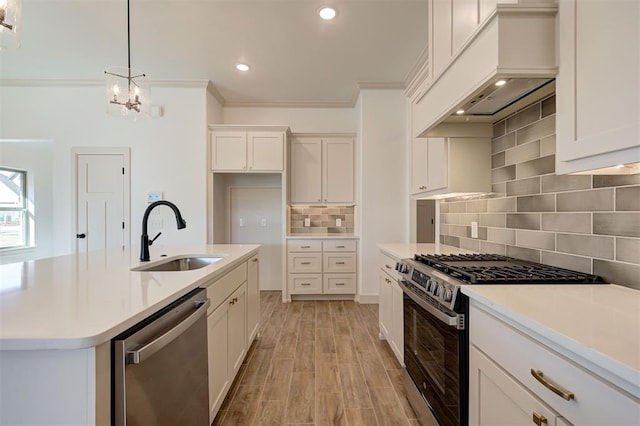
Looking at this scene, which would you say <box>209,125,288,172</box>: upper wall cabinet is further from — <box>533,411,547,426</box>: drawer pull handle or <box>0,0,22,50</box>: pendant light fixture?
<box>533,411,547,426</box>: drawer pull handle

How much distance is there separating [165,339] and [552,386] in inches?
45.6

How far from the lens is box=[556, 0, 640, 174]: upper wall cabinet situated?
825 mm

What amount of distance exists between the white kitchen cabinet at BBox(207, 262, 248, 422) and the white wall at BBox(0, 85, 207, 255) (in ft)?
6.94

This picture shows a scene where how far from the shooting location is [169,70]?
3.64 m

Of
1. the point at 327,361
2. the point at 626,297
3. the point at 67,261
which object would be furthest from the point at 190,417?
the point at 626,297

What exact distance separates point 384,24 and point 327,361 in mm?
3143

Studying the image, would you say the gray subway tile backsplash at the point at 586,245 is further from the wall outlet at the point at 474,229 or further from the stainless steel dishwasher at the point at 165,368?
the stainless steel dishwasher at the point at 165,368

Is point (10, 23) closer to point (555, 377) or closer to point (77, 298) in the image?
point (77, 298)

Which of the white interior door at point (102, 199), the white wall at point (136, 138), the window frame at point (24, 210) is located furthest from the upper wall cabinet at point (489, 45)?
the window frame at point (24, 210)

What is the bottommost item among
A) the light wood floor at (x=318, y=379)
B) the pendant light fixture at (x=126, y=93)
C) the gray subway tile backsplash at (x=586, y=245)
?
the light wood floor at (x=318, y=379)

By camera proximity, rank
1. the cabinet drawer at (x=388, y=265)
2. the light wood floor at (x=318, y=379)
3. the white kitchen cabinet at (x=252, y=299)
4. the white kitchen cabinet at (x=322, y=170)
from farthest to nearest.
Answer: the white kitchen cabinet at (x=322, y=170) < the white kitchen cabinet at (x=252, y=299) < the cabinet drawer at (x=388, y=265) < the light wood floor at (x=318, y=379)

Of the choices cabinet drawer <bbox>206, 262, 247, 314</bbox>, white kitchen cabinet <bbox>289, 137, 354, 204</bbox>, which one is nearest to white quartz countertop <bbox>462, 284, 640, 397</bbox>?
cabinet drawer <bbox>206, 262, 247, 314</bbox>

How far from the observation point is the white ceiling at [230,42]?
2582mm

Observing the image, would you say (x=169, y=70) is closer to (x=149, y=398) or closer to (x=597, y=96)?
(x=149, y=398)
